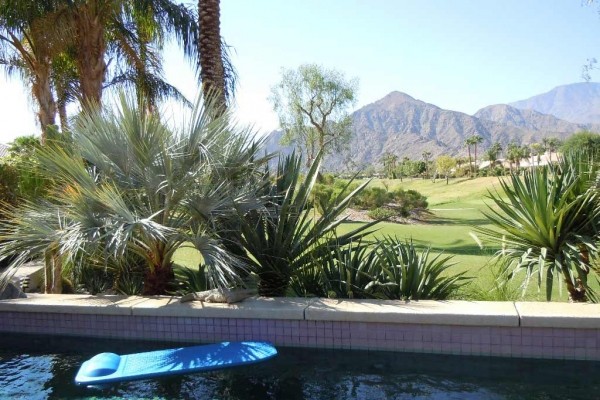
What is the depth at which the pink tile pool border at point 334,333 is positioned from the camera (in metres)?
4.82

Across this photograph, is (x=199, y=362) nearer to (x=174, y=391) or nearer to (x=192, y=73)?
(x=174, y=391)

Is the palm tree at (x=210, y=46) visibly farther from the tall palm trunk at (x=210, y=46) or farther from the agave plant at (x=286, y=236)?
the agave plant at (x=286, y=236)

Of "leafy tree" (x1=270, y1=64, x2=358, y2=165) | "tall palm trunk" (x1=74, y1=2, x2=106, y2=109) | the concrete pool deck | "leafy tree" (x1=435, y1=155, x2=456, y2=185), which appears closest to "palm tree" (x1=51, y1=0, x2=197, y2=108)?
"tall palm trunk" (x1=74, y1=2, x2=106, y2=109)

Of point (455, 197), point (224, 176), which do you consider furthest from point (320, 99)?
point (224, 176)

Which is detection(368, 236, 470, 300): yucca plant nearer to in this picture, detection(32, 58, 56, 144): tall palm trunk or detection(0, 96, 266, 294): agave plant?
detection(0, 96, 266, 294): agave plant

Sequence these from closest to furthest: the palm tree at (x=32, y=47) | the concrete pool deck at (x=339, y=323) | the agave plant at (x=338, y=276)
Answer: the concrete pool deck at (x=339, y=323)
the agave plant at (x=338, y=276)
the palm tree at (x=32, y=47)

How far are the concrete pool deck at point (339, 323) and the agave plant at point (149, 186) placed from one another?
1.84 ft

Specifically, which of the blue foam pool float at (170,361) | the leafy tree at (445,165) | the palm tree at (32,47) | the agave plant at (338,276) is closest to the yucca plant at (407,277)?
the agave plant at (338,276)

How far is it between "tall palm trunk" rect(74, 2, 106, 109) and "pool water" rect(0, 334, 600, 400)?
11332 millimetres

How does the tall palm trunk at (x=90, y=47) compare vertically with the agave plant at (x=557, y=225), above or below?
above

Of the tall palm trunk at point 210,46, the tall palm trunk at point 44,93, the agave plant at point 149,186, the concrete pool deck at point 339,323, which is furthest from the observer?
the tall palm trunk at point 44,93

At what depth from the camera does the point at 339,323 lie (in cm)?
527

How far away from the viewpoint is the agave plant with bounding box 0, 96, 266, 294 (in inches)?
230

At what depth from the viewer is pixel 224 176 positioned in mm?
6453
